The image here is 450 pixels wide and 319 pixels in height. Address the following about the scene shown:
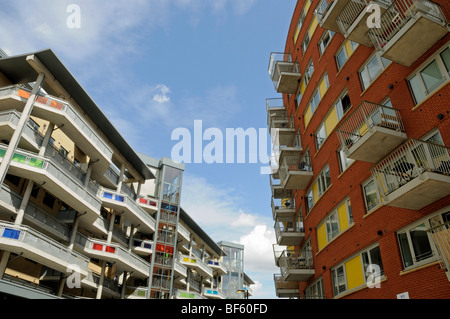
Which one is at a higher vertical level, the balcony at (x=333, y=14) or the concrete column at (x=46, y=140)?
the balcony at (x=333, y=14)

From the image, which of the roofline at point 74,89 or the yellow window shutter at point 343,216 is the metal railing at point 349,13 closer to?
the yellow window shutter at point 343,216

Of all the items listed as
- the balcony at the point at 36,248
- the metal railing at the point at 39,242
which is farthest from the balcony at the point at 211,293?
the balcony at the point at 36,248

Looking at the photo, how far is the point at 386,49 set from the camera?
1239 centimetres

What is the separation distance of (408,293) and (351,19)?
43.1 feet

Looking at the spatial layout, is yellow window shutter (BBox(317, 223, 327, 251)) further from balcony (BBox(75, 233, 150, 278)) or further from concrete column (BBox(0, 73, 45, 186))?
concrete column (BBox(0, 73, 45, 186))

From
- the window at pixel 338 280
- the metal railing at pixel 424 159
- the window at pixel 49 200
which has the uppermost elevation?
the window at pixel 49 200

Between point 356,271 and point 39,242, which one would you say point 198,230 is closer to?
point 39,242

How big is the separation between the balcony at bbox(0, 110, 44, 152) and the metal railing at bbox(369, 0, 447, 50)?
20.4m

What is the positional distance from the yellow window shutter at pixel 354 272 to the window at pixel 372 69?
8220mm

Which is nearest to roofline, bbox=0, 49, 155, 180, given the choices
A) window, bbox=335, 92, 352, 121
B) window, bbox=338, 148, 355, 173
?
window, bbox=335, 92, 352, 121

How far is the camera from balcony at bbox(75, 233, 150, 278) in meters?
27.3

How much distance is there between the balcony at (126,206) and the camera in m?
30.8

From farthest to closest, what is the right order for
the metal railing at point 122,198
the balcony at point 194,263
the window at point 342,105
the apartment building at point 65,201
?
the balcony at point 194,263 → the metal railing at point 122,198 → the apartment building at point 65,201 → the window at point 342,105

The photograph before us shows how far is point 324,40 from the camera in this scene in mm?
22062
